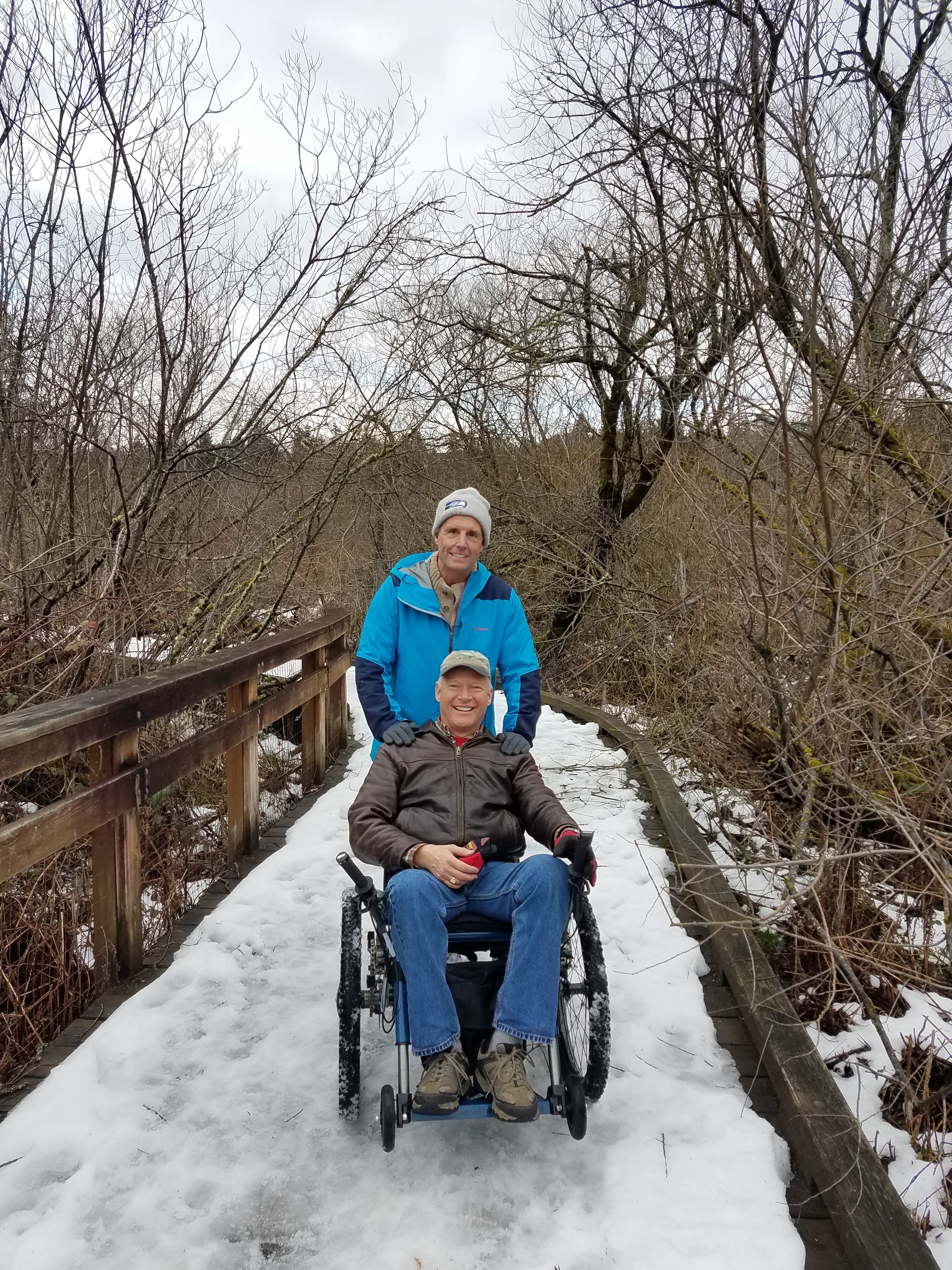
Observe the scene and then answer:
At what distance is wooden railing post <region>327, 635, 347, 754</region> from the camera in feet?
20.9

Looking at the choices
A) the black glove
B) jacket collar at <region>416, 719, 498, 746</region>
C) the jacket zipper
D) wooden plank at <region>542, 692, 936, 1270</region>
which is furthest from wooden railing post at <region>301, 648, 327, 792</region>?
the black glove

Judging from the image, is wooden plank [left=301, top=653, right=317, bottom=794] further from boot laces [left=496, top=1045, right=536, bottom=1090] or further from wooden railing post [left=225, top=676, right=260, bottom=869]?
boot laces [left=496, top=1045, right=536, bottom=1090]

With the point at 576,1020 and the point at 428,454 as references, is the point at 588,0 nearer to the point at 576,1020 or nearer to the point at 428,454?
the point at 576,1020

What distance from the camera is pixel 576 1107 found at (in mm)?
2082

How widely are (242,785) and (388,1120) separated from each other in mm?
2399

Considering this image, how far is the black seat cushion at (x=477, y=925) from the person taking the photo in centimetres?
235

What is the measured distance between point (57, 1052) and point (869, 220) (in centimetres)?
483

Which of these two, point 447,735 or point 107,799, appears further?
point 107,799

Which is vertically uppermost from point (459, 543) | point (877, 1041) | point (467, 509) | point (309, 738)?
point (467, 509)

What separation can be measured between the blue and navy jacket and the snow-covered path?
42.8 inches

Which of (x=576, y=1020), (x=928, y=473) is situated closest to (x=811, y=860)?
(x=576, y=1020)

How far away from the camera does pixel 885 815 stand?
2844mm

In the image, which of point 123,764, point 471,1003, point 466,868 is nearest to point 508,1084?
point 471,1003

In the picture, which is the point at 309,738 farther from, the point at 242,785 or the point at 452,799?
the point at 452,799
